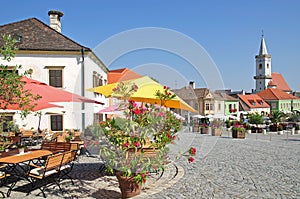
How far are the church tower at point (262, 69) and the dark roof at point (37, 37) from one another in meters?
113

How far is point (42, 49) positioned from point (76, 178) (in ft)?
48.3

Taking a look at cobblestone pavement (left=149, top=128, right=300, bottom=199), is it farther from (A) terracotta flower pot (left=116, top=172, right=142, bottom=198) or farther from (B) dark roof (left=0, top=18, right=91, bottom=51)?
(B) dark roof (left=0, top=18, right=91, bottom=51)

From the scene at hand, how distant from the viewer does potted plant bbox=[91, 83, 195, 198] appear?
5824mm

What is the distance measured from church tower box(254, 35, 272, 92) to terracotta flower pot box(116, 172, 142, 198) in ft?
407

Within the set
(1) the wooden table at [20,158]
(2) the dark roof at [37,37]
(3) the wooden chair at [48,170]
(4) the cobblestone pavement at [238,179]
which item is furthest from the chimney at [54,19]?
(3) the wooden chair at [48,170]

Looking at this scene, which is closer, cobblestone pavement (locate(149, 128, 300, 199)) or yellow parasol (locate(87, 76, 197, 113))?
cobblestone pavement (locate(149, 128, 300, 199))

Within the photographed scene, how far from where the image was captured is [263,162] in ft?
34.4

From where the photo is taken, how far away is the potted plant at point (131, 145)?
Answer: 582 cm

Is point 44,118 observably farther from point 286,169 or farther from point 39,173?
point 286,169

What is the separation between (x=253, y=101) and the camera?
82.6 metres

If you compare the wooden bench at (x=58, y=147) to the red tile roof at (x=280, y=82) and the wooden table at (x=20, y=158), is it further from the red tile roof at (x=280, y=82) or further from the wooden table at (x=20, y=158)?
the red tile roof at (x=280, y=82)

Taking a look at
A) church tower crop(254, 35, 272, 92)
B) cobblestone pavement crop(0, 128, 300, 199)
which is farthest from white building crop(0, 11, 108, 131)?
church tower crop(254, 35, 272, 92)

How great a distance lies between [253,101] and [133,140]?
81.8m

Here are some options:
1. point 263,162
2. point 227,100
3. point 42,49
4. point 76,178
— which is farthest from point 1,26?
point 227,100
